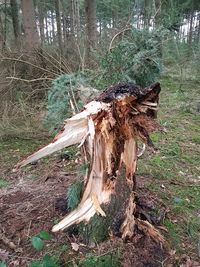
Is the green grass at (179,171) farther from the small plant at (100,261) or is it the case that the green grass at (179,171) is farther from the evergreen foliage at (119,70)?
the evergreen foliage at (119,70)

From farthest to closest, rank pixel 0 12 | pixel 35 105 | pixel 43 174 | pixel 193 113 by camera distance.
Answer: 1. pixel 0 12
2. pixel 193 113
3. pixel 35 105
4. pixel 43 174

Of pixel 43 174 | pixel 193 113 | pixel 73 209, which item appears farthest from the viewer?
pixel 193 113

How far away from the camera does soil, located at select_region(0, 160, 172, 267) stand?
1.98 metres

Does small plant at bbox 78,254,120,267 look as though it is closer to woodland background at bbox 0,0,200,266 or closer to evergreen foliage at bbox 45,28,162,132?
woodland background at bbox 0,0,200,266

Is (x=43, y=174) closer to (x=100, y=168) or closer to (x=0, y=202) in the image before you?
(x=0, y=202)

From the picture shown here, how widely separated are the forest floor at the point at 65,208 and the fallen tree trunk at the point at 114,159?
0.15 metres

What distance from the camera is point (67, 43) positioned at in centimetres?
707

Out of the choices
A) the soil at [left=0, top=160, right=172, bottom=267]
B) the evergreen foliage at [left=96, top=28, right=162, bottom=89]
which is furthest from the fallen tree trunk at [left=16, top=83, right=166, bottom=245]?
the evergreen foliage at [left=96, top=28, right=162, bottom=89]

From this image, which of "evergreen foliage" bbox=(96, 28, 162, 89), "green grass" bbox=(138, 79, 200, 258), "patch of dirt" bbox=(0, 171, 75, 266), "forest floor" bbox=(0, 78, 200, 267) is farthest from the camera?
"evergreen foliage" bbox=(96, 28, 162, 89)

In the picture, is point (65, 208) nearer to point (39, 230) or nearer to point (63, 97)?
point (39, 230)

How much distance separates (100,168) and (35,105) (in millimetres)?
3349

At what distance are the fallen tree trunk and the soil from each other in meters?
0.10

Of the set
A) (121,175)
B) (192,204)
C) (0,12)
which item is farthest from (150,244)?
(0,12)

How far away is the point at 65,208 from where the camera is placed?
2547 mm
